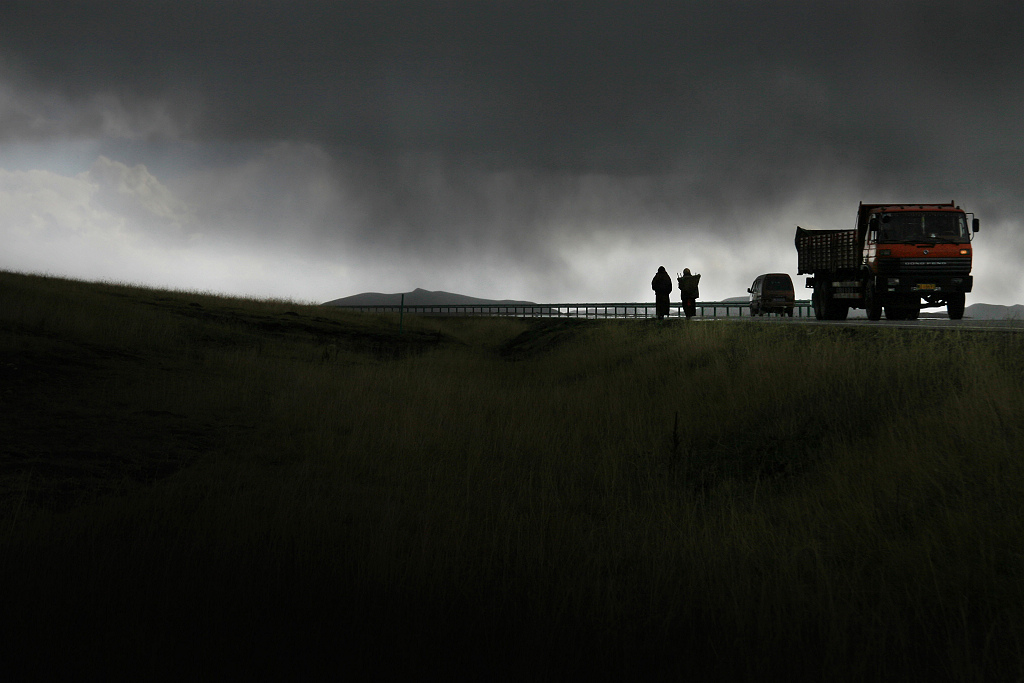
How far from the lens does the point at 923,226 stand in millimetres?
18984

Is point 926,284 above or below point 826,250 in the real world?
below

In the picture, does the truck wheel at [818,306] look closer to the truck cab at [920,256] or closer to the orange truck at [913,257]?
the orange truck at [913,257]

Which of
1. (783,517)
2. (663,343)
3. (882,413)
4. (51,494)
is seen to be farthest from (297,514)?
(663,343)

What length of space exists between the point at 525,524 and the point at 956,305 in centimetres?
1755

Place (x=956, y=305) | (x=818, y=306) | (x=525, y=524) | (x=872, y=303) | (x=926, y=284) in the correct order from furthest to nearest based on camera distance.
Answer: (x=818, y=306)
(x=872, y=303)
(x=956, y=305)
(x=926, y=284)
(x=525, y=524)

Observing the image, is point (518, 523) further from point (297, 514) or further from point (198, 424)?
point (198, 424)

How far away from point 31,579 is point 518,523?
131 inches

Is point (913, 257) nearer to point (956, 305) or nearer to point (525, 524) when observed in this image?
point (956, 305)

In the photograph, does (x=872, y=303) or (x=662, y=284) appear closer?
(x=872, y=303)

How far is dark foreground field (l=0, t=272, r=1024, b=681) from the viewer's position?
3.75m

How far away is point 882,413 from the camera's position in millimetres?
8383

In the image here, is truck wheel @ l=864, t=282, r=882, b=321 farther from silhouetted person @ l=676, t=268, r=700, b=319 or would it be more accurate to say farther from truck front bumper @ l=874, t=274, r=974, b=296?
silhouetted person @ l=676, t=268, r=700, b=319

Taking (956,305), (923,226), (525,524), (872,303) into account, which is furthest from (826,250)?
(525,524)

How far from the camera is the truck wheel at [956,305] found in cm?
1881
